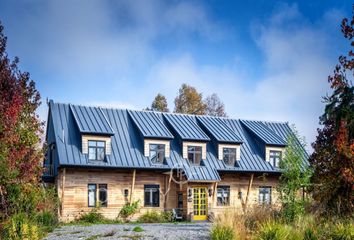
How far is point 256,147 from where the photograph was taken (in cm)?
3197

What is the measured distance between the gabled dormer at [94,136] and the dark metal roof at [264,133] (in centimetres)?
1029

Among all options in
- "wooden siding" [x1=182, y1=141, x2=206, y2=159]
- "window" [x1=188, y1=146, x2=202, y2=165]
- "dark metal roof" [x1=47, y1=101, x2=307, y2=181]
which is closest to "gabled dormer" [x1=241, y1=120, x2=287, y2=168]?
"dark metal roof" [x1=47, y1=101, x2=307, y2=181]

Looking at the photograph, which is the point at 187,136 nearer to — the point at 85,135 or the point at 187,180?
the point at 187,180

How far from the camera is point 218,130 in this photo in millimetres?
30984

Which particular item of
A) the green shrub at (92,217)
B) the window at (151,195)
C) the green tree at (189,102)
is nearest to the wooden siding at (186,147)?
the window at (151,195)

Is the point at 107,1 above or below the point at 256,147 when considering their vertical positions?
above

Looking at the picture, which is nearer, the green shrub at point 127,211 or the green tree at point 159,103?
the green shrub at point 127,211

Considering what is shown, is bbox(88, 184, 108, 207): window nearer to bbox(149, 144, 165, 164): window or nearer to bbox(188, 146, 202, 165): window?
bbox(149, 144, 165, 164): window

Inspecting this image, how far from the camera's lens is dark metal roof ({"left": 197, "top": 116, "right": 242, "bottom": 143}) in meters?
30.0

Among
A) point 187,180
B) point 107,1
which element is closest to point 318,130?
point 107,1

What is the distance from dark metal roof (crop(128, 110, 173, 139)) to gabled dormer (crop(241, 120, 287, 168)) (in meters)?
6.68

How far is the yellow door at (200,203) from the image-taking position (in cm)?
2792

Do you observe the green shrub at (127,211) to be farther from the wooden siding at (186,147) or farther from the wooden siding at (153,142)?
the wooden siding at (186,147)

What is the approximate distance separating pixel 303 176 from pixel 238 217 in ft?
13.6
